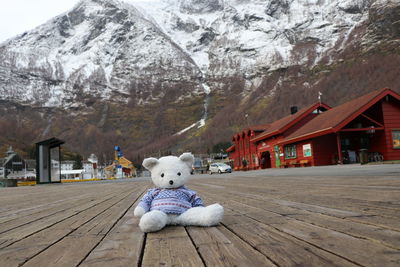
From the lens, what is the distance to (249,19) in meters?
194

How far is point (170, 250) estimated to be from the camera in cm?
140

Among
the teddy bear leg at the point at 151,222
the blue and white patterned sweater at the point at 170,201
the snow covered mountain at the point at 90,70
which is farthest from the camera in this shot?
the snow covered mountain at the point at 90,70

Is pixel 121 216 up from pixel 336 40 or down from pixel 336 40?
down

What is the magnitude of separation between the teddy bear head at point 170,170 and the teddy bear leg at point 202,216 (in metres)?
0.28

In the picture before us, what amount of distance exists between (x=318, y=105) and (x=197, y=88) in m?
140

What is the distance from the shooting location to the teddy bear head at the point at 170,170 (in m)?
2.33

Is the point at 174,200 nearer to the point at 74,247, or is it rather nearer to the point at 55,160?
the point at 74,247

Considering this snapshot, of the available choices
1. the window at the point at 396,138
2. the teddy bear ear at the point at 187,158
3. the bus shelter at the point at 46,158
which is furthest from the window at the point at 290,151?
the teddy bear ear at the point at 187,158

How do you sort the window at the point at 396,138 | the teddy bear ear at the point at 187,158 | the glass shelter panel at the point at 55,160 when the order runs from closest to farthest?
the teddy bear ear at the point at 187,158, the glass shelter panel at the point at 55,160, the window at the point at 396,138

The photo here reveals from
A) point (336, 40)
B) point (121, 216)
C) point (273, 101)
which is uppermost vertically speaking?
point (336, 40)

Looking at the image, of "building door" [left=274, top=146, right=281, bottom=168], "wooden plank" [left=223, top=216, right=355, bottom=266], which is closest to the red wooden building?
"building door" [left=274, top=146, right=281, bottom=168]

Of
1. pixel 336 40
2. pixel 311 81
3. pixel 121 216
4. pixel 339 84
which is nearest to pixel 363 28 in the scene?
pixel 336 40

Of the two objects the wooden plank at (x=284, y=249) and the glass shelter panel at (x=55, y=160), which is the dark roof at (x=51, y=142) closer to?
the glass shelter panel at (x=55, y=160)

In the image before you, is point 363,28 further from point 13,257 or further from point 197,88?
point 13,257
